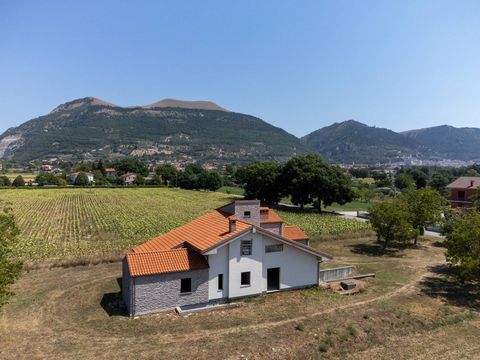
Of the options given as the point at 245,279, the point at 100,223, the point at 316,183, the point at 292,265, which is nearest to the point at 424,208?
the point at 292,265

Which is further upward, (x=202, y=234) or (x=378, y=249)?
(x=202, y=234)

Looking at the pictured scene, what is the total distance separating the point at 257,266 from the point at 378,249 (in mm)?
19411

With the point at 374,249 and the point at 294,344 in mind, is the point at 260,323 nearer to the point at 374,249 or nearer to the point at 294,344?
the point at 294,344

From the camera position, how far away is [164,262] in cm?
2014

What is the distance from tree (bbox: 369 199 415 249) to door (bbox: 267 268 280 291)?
16.8 metres

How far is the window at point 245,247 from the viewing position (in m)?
21.5

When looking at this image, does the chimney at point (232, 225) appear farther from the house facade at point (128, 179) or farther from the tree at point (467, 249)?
the house facade at point (128, 179)

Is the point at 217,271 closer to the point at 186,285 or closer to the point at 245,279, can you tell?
the point at 186,285

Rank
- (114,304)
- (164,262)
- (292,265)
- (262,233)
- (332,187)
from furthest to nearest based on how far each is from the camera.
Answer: (332,187), (292,265), (262,233), (114,304), (164,262)

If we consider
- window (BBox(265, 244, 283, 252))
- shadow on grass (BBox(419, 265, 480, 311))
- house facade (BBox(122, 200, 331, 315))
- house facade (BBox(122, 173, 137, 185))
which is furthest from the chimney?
house facade (BBox(122, 173, 137, 185))

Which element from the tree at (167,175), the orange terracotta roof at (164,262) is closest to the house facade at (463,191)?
the orange terracotta roof at (164,262)

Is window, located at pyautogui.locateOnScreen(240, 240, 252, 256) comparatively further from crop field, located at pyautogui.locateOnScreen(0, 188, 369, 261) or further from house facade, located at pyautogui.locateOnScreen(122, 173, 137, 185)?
house facade, located at pyautogui.locateOnScreen(122, 173, 137, 185)

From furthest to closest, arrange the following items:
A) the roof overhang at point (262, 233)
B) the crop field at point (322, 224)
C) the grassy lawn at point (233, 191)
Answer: the grassy lawn at point (233, 191), the crop field at point (322, 224), the roof overhang at point (262, 233)

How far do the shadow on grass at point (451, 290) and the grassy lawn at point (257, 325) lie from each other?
0.08 m
